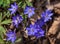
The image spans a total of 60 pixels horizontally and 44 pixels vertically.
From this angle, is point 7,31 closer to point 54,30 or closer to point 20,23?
point 20,23

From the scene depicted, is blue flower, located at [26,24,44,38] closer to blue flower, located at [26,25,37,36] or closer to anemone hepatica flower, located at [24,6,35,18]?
blue flower, located at [26,25,37,36]

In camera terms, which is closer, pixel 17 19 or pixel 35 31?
pixel 35 31

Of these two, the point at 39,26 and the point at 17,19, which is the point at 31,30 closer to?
the point at 39,26

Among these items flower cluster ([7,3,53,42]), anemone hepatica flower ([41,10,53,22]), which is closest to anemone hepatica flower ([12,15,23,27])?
flower cluster ([7,3,53,42])

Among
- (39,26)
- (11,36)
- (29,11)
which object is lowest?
(11,36)

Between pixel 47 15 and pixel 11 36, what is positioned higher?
pixel 47 15

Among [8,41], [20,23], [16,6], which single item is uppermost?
[16,6]

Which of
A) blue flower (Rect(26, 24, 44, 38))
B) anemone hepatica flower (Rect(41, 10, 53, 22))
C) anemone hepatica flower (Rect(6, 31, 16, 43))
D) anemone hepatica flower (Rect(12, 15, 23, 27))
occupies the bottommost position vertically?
anemone hepatica flower (Rect(6, 31, 16, 43))

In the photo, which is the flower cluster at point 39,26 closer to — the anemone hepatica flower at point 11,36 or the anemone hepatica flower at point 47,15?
the anemone hepatica flower at point 47,15

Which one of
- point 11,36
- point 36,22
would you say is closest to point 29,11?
point 36,22

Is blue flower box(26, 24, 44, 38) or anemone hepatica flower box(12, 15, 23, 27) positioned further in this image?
anemone hepatica flower box(12, 15, 23, 27)

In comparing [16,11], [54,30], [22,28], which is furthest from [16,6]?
[54,30]
